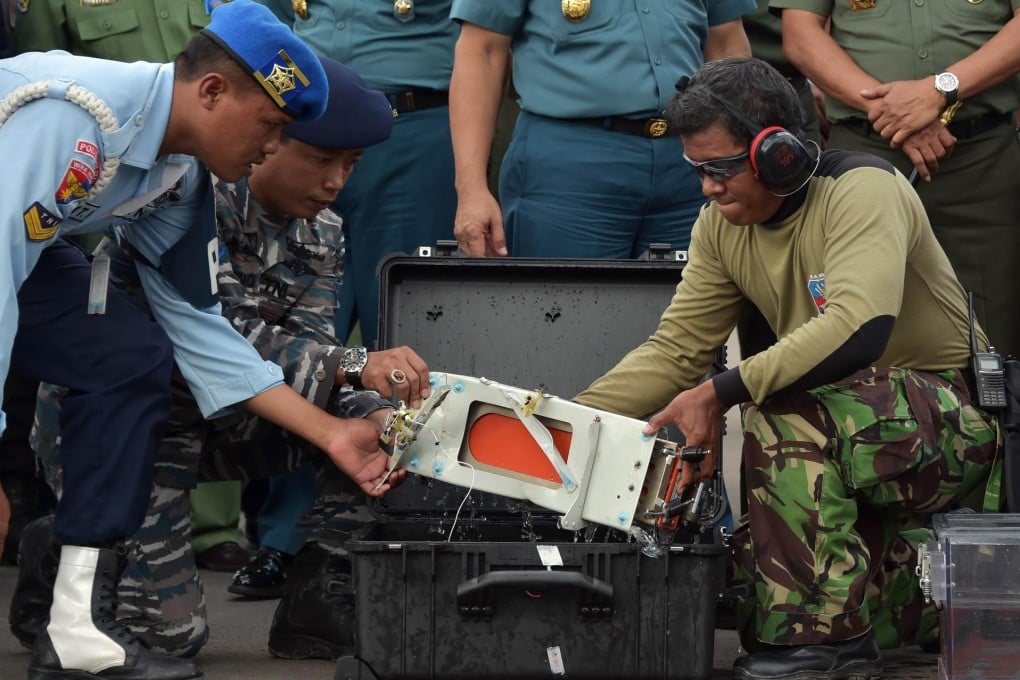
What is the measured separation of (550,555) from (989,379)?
1.08 m

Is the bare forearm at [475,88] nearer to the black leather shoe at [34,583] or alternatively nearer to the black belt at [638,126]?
the black belt at [638,126]

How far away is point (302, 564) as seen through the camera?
13.0 ft

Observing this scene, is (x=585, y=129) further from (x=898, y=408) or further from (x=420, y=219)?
(x=898, y=408)

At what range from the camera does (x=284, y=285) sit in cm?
413

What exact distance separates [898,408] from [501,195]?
1460 mm

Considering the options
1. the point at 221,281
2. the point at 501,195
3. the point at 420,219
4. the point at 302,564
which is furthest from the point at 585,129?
the point at 302,564

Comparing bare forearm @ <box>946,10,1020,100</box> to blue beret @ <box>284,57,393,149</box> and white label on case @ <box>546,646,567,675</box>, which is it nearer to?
blue beret @ <box>284,57,393,149</box>

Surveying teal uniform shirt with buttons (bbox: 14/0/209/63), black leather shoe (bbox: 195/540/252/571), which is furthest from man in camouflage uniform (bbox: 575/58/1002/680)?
teal uniform shirt with buttons (bbox: 14/0/209/63)

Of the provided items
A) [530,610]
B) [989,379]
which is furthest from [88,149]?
[989,379]

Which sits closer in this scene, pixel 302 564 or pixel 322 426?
pixel 322 426

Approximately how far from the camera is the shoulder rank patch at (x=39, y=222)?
3.04 m

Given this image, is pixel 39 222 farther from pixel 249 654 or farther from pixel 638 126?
pixel 638 126

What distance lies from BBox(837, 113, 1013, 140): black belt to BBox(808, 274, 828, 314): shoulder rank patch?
1.07 m

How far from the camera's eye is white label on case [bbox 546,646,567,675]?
3.30m
